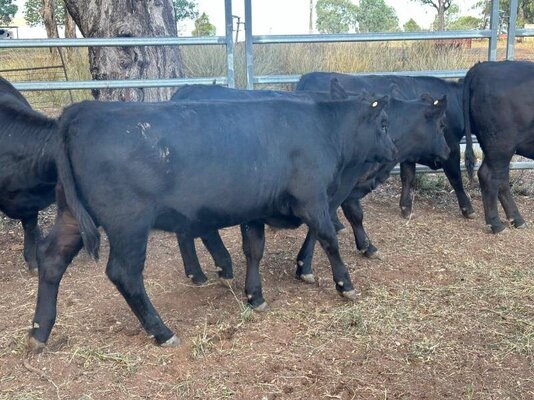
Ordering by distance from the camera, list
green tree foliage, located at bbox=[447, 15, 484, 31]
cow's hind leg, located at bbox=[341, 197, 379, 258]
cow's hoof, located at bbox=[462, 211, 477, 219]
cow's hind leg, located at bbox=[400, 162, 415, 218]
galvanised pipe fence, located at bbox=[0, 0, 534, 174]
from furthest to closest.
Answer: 1. green tree foliage, located at bbox=[447, 15, 484, 31]
2. cow's hind leg, located at bbox=[400, 162, 415, 218]
3. cow's hoof, located at bbox=[462, 211, 477, 219]
4. galvanised pipe fence, located at bbox=[0, 0, 534, 174]
5. cow's hind leg, located at bbox=[341, 197, 379, 258]

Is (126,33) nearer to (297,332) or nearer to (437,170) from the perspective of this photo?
(437,170)

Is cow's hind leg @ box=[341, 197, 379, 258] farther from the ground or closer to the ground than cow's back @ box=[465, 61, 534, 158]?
closer to the ground

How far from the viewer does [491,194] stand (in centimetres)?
631

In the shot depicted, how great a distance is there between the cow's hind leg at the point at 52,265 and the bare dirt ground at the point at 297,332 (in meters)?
0.15

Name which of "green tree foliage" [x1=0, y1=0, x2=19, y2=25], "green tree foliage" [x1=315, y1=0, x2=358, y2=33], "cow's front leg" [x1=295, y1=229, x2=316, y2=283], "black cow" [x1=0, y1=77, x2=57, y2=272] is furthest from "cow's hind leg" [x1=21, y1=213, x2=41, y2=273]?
"green tree foliage" [x1=0, y1=0, x2=19, y2=25]

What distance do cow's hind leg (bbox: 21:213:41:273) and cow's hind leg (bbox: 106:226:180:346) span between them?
1780 mm

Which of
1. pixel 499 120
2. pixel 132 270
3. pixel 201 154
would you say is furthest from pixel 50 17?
pixel 132 270

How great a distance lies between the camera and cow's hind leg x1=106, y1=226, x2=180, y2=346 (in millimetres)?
3668

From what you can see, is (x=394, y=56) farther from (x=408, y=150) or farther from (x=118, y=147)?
(x=118, y=147)

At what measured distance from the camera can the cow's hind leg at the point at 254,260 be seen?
4.48m

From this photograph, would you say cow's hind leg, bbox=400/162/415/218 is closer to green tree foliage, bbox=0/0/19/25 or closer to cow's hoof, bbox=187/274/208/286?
cow's hoof, bbox=187/274/208/286

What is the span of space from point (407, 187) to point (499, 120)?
4.08 ft

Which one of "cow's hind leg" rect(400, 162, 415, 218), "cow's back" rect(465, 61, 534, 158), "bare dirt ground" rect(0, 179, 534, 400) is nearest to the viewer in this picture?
"bare dirt ground" rect(0, 179, 534, 400)

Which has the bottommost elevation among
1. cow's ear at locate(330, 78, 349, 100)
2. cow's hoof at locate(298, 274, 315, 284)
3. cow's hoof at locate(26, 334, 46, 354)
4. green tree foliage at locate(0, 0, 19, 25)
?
cow's hoof at locate(298, 274, 315, 284)
